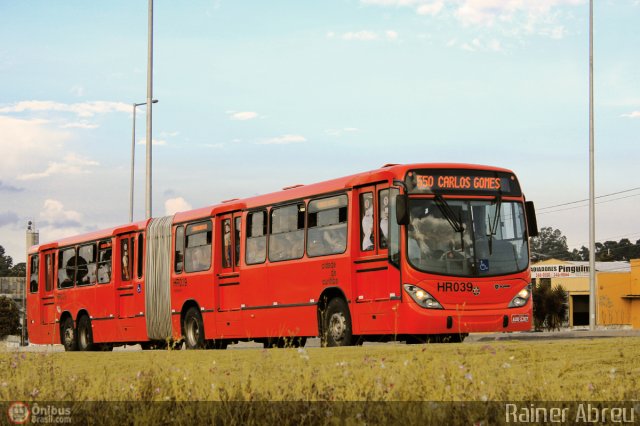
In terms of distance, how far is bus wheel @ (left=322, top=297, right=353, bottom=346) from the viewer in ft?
64.3

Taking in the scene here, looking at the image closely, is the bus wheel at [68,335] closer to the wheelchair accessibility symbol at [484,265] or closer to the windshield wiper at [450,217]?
the windshield wiper at [450,217]

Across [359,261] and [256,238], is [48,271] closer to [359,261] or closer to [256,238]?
[256,238]

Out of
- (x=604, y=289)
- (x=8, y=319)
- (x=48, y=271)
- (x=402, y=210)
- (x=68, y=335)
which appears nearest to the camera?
(x=402, y=210)

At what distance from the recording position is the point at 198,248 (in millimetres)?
25672

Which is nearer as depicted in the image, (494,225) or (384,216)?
(384,216)

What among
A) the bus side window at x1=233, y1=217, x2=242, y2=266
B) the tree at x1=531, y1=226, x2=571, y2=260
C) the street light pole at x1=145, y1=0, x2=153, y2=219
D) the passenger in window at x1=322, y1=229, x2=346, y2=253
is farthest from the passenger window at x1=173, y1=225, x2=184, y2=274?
the tree at x1=531, y1=226, x2=571, y2=260

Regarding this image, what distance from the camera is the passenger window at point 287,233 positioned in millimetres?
21391

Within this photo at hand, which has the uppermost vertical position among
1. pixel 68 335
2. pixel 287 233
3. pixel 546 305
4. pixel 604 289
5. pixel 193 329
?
pixel 287 233

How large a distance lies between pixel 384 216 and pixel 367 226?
506 millimetres

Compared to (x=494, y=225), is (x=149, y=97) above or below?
above

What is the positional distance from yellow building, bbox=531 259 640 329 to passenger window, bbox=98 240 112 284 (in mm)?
49003

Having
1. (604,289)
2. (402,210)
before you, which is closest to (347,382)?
(402,210)

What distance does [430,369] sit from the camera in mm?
11070

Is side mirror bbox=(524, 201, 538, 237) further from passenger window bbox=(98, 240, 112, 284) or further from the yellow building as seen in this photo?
the yellow building
